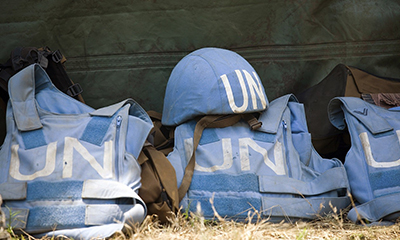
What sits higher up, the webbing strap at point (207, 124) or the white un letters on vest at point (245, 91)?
the white un letters on vest at point (245, 91)

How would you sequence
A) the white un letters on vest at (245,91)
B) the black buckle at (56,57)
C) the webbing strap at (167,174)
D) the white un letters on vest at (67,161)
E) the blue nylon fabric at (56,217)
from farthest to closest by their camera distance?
the black buckle at (56,57) < the white un letters on vest at (245,91) < the webbing strap at (167,174) < the white un letters on vest at (67,161) < the blue nylon fabric at (56,217)

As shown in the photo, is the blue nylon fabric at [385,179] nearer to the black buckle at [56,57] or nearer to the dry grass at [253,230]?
the dry grass at [253,230]

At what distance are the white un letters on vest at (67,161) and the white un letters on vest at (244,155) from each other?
0.49m

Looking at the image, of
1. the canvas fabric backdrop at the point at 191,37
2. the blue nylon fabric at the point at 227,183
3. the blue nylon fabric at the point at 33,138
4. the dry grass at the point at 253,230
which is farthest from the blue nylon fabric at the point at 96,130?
the canvas fabric backdrop at the point at 191,37

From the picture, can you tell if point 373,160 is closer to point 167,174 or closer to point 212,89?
point 212,89

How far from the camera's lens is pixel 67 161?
1.92m

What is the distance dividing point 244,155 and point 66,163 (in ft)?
2.96

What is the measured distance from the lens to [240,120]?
2404mm

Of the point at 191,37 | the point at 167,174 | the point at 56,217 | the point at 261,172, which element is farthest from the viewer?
the point at 191,37

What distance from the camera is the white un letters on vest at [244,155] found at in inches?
88.2

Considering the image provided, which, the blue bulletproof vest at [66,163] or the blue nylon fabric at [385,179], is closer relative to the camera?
the blue bulletproof vest at [66,163]

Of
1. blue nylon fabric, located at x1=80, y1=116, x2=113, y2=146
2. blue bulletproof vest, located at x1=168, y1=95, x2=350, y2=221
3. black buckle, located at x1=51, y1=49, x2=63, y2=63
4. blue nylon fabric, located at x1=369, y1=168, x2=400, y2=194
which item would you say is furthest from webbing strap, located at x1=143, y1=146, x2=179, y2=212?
blue nylon fabric, located at x1=369, y1=168, x2=400, y2=194

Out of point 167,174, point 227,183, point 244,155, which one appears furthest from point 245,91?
point 167,174

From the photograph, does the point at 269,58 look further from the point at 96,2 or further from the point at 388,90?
the point at 96,2
